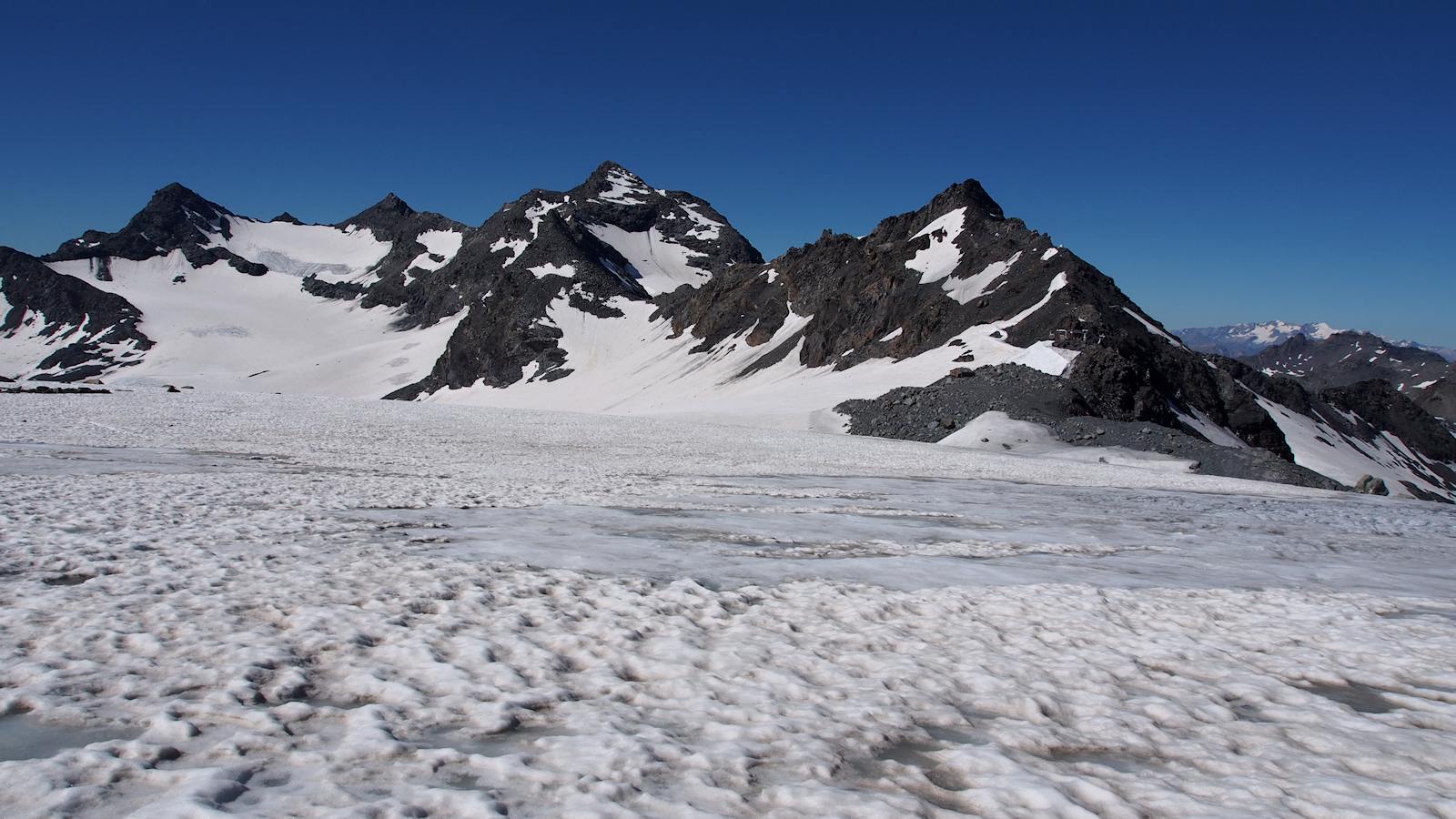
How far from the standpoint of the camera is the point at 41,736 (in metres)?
4.24

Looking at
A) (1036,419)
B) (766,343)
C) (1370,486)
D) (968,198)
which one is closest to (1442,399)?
(968,198)

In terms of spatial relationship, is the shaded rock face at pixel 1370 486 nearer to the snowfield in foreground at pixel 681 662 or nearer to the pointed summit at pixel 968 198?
the snowfield in foreground at pixel 681 662

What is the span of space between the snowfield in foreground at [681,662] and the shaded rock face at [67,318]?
184332 millimetres

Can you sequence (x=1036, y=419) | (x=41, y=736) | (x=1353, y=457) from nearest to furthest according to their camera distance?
(x=41, y=736), (x=1036, y=419), (x=1353, y=457)

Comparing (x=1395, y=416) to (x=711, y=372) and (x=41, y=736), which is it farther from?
(x=41, y=736)

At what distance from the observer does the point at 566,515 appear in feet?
42.0

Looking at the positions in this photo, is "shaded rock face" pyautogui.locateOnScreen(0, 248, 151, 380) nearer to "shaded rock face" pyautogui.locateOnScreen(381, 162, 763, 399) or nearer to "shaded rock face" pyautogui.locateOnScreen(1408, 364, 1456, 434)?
"shaded rock face" pyautogui.locateOnScreen(381, 162, 763, 399)

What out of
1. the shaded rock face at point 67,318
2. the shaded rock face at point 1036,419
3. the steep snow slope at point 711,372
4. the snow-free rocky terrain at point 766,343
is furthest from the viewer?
the shaded rock face at point 67,318

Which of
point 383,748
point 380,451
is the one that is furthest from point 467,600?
point 380,451

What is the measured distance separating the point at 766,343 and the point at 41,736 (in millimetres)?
84111

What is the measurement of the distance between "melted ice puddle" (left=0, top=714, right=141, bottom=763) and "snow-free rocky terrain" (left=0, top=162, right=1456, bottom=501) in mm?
34673

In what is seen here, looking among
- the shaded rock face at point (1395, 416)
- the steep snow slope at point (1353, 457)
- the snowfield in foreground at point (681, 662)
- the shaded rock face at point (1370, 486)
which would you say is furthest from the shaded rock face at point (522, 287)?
the snowfield in foreground at point (681, 662)

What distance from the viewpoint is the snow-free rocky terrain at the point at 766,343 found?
45.2 meters

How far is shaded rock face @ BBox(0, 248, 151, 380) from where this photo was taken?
15825cm
